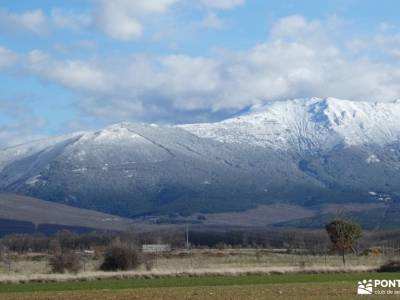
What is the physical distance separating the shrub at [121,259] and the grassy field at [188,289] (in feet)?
57.1

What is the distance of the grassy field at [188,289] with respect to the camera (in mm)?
55000

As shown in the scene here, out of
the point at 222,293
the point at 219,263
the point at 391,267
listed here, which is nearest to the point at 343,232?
the point at 219,263

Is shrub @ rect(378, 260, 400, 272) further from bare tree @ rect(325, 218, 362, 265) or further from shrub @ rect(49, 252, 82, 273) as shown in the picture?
shrub @ rect(49, 252, 82, 273)

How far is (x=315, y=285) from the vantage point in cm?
6384

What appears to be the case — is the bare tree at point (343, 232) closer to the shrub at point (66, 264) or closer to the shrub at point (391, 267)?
the shrub at point (391, 267)

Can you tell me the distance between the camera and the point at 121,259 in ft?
320

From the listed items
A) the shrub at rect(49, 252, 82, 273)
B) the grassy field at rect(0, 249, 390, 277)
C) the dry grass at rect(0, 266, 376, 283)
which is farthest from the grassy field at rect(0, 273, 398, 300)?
the shrub at rect(49, 252, 82, 273)

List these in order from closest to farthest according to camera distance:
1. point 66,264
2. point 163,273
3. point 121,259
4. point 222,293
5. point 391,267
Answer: point 222,293 < point 163,273 < point 391,267 < point 66,264 < point 121,259

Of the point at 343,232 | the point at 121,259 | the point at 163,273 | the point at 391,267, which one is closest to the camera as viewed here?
the point at 163,273

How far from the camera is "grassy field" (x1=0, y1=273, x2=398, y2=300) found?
55000mm

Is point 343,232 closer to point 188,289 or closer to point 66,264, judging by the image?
point 66,264

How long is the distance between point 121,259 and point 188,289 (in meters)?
35.9

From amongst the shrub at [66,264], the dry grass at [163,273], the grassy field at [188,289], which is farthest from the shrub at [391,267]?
the shrub at [66,264]

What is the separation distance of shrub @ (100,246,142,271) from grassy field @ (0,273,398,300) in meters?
17.4
